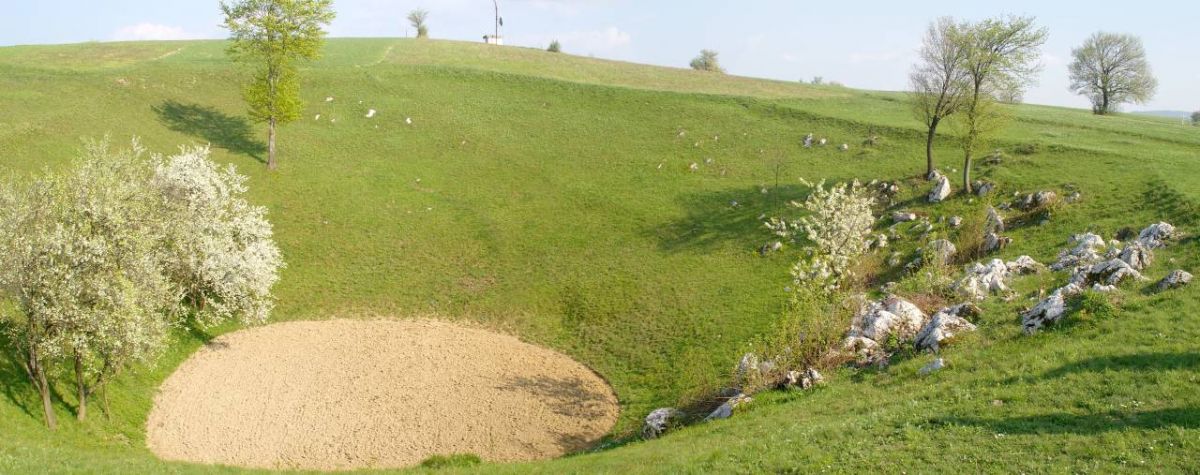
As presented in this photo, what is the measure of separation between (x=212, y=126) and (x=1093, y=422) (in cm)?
7777

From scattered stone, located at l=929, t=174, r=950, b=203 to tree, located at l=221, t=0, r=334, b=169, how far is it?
57.4 metres

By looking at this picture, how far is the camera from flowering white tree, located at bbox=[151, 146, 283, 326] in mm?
37781

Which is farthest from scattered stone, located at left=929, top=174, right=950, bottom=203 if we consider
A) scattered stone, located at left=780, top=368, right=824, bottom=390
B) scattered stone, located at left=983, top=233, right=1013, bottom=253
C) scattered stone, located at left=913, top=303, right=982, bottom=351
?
scattered stone, located at left=780, top=368, right=824, bottom=390

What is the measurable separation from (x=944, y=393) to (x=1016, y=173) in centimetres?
3907

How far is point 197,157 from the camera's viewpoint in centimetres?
4353

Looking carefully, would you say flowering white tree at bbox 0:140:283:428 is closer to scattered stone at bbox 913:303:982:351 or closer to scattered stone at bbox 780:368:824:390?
scattered stone at bbox 780:368:824:390

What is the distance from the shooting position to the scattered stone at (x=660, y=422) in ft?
101

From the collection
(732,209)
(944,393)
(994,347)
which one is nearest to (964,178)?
(732,209)

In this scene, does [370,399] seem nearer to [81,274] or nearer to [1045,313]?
[81,274]

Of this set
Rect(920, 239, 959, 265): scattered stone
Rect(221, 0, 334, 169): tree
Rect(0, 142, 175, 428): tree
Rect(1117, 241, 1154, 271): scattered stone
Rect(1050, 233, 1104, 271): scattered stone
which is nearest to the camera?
Rect(0, 142, 175, 428): tree

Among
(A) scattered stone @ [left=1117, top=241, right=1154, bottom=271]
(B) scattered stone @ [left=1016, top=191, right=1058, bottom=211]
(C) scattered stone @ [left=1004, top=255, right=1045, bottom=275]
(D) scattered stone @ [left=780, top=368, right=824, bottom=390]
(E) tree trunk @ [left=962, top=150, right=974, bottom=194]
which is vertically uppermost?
(E) tree trunk @ [left=962, top=150, right=974, bottom=194]

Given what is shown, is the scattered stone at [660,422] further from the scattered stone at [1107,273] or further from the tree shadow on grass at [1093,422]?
the scattered stone at [1107,273]

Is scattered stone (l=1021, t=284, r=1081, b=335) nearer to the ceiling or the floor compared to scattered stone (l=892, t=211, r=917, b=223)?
nearer to the floor

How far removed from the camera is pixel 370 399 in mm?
36438
